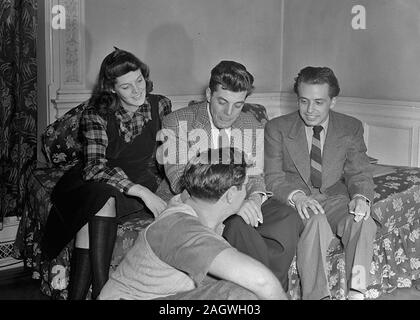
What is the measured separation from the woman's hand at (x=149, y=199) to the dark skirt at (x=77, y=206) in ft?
0.21

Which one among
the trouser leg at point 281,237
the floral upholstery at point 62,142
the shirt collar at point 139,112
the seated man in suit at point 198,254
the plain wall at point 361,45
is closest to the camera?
the seated man in suit at point 198,254

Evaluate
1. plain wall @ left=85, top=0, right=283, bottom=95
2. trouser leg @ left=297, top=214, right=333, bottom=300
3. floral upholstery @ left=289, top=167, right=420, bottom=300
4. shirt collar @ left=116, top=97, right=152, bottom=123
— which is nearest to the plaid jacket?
shirt collar @ left=116, top=97, right=152, bottom=123

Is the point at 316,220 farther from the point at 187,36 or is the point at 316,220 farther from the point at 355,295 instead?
the point at 187,36

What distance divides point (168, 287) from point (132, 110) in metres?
1.27

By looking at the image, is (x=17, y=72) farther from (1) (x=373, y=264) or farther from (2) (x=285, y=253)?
(1) (x=373, y=264)

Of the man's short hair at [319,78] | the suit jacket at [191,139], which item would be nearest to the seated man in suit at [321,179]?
the man's short hair at [319,78]

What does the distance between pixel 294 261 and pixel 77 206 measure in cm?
98

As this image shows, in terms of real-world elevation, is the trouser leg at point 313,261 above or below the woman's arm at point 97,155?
below

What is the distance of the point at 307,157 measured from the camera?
2.76 metres

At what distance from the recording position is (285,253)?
7.86 feet

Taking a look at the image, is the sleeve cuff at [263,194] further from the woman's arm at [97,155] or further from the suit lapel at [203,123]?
the woman's arm at [97,155]

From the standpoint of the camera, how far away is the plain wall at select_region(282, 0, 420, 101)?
12.6 feet

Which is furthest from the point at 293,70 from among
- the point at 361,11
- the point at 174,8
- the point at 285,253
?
the point at 285,253

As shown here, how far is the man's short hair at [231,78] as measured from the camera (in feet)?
8.20
